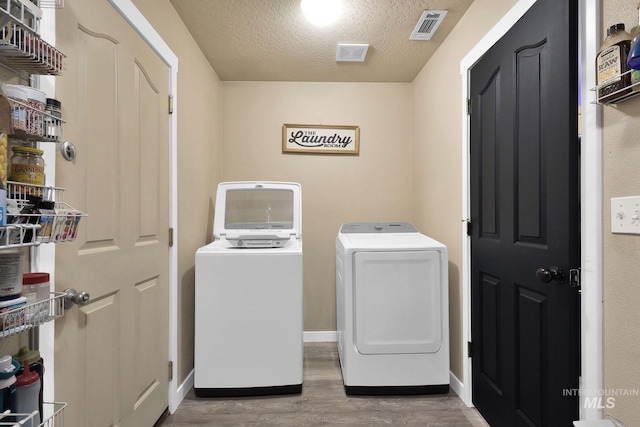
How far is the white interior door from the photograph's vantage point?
3.89ft

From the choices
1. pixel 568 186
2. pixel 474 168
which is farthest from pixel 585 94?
pixel 474 168

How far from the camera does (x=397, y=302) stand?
2.14m

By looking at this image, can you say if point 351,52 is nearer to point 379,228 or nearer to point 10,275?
point 379,228

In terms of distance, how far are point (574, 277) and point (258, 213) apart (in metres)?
2.11

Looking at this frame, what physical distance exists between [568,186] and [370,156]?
6.78 feet

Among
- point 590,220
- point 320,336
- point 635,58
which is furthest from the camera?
point 320,336

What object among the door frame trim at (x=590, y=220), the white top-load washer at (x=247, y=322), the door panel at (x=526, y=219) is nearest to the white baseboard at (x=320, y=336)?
the white top-load washer at (x=247, y=322)

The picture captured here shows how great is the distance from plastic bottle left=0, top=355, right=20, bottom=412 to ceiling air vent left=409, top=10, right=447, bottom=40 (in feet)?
8.12

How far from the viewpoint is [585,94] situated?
46.7 inches

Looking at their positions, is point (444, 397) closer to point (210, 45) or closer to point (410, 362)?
point (410, 362)

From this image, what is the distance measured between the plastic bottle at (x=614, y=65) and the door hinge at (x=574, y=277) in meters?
0.59

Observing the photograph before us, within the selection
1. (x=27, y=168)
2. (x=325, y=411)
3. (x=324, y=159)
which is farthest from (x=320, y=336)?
(x=27, y=168)

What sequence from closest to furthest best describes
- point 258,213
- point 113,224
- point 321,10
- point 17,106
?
point 17,106 < point 113,224 < point 321,10 < point 258,213

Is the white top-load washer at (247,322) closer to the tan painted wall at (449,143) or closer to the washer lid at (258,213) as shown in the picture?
the washer lid at (258,213)
